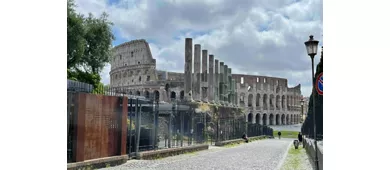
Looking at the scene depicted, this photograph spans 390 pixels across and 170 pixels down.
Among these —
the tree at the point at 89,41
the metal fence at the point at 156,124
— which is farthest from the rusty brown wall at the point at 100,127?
the tree at the point at 89,41

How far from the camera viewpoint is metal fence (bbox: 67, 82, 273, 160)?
757 cm

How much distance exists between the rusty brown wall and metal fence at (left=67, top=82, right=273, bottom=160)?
0.14 m

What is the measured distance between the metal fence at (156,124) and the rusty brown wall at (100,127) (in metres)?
0.14

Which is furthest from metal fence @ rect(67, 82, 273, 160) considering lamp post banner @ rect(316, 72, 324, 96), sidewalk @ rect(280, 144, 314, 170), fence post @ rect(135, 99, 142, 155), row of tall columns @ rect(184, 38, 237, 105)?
lamp post banner @ rect(316, 72, 324, 96)

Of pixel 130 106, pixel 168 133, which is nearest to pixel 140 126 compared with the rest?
pixel 130 106

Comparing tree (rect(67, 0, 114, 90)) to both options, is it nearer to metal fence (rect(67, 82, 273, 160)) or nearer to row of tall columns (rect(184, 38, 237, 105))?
metal fence (rect(67, 82, 273, 160))

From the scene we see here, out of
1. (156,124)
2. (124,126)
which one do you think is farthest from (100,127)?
(156,124)

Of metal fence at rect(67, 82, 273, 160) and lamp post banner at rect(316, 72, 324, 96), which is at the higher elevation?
lamp post banner at rect(316, 72, 324, 96)

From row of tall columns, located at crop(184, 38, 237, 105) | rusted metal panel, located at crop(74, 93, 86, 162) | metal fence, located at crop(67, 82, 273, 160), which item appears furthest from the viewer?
row of tall columns, located at crop(184, 38, 237, 105)

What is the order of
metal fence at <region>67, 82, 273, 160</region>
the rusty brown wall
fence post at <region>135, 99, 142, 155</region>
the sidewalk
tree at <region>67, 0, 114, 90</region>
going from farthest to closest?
fence post at <region>135, 99, 142, 155</region>
metal fence at <region>67, 82, 273, 160</region>
tree at <region>67, 0, 114, 90</region>
the rusty brown wall
the sidewalk

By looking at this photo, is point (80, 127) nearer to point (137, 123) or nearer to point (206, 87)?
point (137, 123)

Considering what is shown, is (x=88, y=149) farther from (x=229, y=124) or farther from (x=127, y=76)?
(x=229, y=124)

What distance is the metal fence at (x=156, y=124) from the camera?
24.9ft

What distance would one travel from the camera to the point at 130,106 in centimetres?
802
